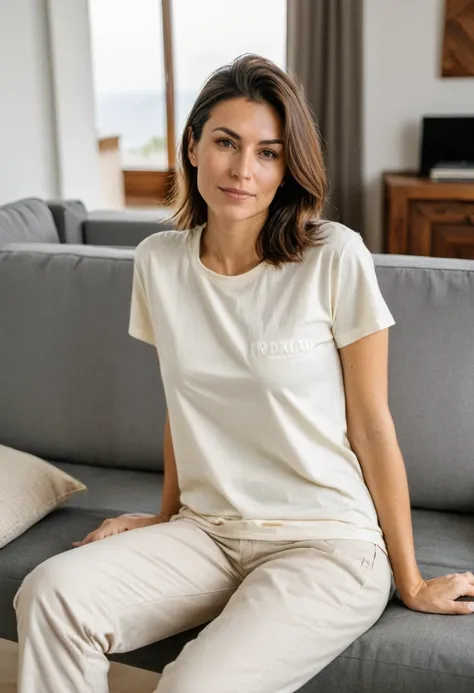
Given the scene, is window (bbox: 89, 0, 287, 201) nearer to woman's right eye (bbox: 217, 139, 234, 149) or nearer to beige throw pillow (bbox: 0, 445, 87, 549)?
beige throw pillow (bbox: 0, 445, 87, 549)

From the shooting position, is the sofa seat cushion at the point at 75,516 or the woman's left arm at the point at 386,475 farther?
the sofa seat cushion at the point at 75,516

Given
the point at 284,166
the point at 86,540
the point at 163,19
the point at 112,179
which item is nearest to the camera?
the point at 284,166

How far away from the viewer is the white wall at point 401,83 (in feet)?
14.1

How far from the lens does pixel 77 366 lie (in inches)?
75.2

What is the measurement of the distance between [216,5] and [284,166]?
5041 millimetres

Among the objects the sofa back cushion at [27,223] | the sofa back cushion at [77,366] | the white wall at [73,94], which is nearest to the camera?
the sofa back cushion at [77,366]

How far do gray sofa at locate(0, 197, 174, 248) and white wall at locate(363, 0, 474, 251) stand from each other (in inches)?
71.0

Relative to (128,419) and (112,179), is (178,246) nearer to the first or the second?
(128,419)

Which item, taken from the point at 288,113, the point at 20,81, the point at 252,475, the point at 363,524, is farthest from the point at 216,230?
the point at 20,81

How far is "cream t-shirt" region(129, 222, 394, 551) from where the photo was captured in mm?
1306

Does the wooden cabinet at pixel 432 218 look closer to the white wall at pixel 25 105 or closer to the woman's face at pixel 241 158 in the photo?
→ the white wall at pixel 25 105

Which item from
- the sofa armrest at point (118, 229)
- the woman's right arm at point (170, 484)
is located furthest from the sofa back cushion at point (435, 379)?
the sofa armrest at point (118, 229)

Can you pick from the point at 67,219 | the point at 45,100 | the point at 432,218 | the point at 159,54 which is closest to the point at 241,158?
the point at 67,219

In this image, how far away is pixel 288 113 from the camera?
1301 mm
